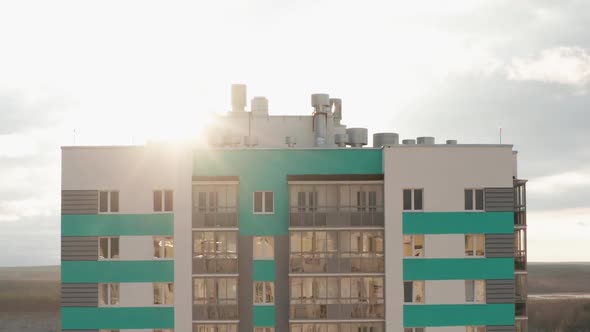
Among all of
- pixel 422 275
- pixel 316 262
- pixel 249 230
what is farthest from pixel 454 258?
pixel 249 230

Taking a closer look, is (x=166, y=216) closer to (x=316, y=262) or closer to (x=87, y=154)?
(x=87, y=154)

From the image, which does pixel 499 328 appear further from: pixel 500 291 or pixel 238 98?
pixel 238 98

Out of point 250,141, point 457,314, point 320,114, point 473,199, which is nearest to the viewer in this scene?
point 457,314

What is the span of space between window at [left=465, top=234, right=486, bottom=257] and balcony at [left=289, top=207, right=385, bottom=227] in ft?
18.8

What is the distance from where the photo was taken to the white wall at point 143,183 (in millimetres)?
43938

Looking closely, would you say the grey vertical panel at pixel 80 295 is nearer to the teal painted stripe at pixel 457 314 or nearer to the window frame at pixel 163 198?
the window frame at pixel 163 198

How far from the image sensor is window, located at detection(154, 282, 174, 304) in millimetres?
44094

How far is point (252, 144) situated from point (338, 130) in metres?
7.73

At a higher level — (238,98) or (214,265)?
(238,98)

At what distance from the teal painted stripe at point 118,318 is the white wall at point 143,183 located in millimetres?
604

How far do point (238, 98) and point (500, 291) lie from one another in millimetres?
24625

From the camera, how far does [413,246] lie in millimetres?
44406

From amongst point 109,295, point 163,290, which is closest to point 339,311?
point 163,290

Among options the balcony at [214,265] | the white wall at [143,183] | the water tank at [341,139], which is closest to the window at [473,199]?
the water tank at [341,139]
